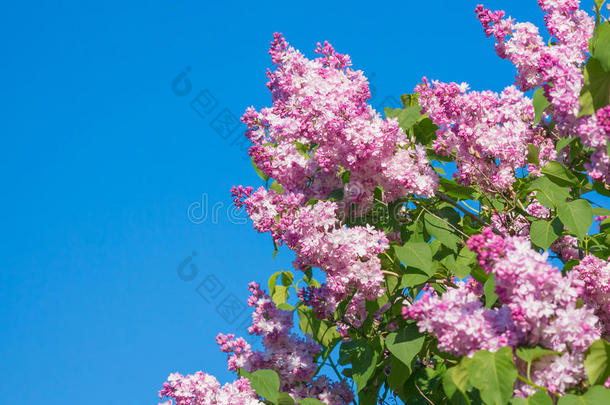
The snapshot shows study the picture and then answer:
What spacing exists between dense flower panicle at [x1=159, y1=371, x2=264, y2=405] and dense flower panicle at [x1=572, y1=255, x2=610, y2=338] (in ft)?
7.71

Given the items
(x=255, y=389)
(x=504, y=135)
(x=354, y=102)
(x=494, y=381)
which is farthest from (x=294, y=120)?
(x=494, y=381)

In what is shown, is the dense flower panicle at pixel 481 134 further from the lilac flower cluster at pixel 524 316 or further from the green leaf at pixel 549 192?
the lilac flower cluster at pixel 524 316

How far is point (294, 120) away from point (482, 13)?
159 centimetres

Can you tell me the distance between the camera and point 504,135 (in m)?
4.89

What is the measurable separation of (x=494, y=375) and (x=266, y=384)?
6.76ft

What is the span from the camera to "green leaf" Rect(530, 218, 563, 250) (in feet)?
14.8

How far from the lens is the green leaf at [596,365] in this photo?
10.8ft

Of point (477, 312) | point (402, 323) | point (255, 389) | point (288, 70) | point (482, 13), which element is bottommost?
point (477, 312)

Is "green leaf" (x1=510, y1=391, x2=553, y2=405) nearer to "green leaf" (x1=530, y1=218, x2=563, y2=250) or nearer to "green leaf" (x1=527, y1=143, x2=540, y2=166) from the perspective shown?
"green leaf" (x1=530, y1=218, x2=563, y2=250)

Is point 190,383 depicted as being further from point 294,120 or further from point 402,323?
point 294,120

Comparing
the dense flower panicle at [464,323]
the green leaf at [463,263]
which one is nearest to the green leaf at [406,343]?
the green leaf at [463,263]

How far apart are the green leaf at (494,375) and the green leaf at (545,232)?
1484 mm

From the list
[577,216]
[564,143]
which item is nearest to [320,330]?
[577,216]

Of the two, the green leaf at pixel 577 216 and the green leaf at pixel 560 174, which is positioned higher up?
the green leaf at pixel 560 174
